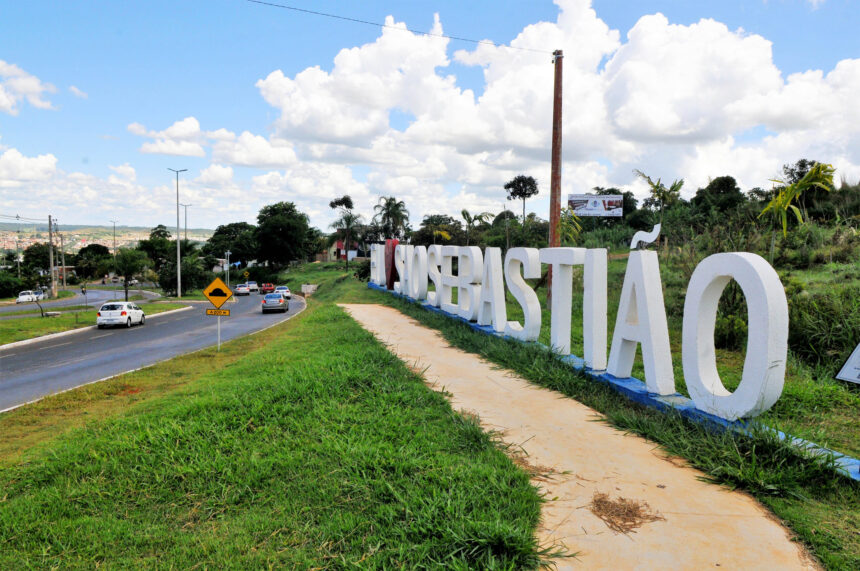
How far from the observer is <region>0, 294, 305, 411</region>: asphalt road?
Result: 12.1m

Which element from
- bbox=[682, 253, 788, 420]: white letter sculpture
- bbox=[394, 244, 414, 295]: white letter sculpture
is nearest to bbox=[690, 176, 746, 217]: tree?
bbox=[394, 244, 414, 295]: white letter sculpture

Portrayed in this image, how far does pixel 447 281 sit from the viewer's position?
50.1ft

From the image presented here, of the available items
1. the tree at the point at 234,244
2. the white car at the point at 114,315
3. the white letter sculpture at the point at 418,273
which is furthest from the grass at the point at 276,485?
the tree at the point at 234,244

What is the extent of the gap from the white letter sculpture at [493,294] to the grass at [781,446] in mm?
2253

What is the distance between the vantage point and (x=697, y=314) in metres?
6.30

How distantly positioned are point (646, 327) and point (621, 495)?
2.98 meters

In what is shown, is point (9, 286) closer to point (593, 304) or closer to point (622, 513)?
point (593, 304)

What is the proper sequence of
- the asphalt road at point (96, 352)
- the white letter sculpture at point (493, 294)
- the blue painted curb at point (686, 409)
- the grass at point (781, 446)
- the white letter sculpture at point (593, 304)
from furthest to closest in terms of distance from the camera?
the asphalt road at point (96, 352) → the white letter sculpture at point (493, 294) → the white letter sculpture at point (593, 304) → the blue painted curb at point (686, 409) → the grass at point (781, 446)

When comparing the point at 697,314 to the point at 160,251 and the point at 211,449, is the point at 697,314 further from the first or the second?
the point at 160,251

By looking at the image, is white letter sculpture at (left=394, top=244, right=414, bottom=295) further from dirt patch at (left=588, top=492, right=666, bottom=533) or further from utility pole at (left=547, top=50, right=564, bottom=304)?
dirt patch at (left=588, top=492, right=666, bottom=533)

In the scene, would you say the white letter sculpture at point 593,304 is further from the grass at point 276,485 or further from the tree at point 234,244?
the tree at point 234,244

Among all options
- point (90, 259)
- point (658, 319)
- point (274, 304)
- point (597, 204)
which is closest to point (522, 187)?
point (597, 204)

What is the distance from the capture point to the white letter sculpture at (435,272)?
16078mm

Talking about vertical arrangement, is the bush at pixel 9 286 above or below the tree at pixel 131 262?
below
